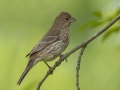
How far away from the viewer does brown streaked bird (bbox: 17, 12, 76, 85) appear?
22.1ft

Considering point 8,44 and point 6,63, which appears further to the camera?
point 8,44

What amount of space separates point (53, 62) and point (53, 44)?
232 cm

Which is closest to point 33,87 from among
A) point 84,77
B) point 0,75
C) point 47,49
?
point 47,49

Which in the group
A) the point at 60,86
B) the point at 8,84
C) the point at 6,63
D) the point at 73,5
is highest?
the point at 8,84

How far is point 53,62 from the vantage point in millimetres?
9359

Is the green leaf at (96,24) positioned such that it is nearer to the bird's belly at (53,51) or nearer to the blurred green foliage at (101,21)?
the blurred green foliage at (101,21)

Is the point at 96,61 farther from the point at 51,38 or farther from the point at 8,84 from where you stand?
the point at 8,84

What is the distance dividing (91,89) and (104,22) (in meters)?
3.09

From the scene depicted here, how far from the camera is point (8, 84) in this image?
21.0 feet

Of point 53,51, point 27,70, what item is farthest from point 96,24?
Answer: point 53,51

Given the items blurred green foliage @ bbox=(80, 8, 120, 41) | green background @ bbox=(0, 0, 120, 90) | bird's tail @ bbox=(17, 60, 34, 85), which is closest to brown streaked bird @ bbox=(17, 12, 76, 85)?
bird's tail @ bbox=(17, 60, 34, 85)

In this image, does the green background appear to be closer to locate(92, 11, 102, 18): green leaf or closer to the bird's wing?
locate(92, 11, 102, 18): green leaf

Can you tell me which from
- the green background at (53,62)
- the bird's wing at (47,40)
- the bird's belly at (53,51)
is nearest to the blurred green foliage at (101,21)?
the green background at (53,62)

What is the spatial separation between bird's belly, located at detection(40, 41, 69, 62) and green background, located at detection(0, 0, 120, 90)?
1.35 ft
